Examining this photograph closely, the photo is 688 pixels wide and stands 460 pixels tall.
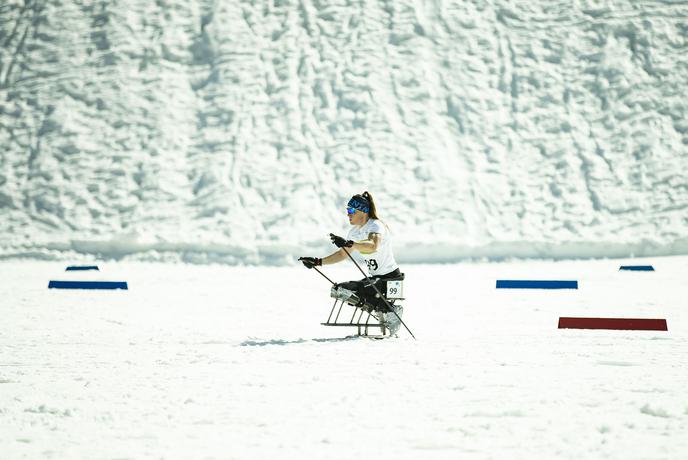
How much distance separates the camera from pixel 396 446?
338 cm

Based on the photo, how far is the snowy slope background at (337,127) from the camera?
701 inches

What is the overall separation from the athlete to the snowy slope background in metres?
10.3

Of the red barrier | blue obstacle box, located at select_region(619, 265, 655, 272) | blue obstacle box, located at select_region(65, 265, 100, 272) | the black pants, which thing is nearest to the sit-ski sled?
the black pants

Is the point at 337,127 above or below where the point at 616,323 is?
above

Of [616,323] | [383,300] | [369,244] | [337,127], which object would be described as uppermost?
[337,127]

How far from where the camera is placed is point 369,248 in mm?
6578

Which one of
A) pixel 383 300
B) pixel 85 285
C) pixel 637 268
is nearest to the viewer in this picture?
pixel 383 300

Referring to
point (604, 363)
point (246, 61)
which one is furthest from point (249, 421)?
point (246, 61)

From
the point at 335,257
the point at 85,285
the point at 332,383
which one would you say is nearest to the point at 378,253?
the point at 335,257

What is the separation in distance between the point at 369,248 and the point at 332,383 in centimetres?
195

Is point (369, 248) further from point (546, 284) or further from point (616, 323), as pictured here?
point (546, 284)

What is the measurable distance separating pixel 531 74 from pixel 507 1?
2.54m

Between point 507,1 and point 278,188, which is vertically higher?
point 507,1

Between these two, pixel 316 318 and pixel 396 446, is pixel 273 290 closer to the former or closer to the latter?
pixel 316 318
